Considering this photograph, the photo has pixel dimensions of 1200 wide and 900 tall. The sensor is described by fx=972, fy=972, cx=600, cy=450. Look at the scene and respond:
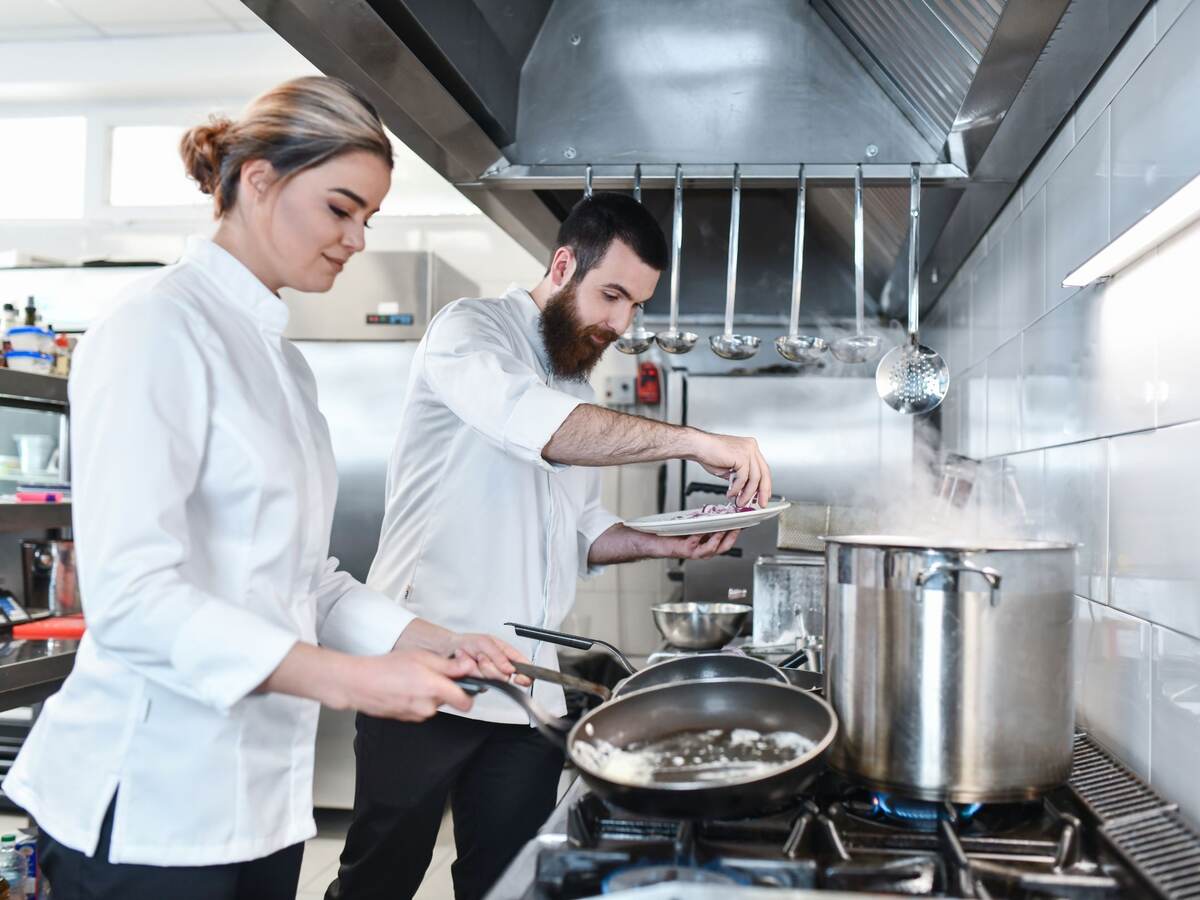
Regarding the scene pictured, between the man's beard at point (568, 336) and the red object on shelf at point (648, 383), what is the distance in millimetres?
2475

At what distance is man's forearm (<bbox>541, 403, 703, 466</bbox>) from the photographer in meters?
1.40

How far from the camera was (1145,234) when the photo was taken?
3.67ft

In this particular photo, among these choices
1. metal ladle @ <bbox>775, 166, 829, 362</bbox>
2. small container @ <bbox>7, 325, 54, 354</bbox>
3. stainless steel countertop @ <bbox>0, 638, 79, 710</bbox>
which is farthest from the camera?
small container @ <bbox>7, 325, 54, 354</bbox>

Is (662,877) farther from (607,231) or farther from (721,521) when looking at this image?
(607,231)

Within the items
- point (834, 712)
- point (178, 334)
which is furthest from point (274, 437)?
point (834, 712)

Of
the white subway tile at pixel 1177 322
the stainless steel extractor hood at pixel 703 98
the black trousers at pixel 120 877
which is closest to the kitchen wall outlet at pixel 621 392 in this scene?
the stainless steel extractor hood at pixel 703 98

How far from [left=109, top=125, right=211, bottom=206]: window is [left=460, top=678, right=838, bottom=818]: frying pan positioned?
14.4 ft

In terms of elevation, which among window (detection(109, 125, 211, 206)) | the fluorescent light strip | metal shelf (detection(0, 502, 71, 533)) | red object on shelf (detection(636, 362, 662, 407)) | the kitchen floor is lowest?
the kitchen floor

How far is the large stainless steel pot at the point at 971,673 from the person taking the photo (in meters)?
0.97

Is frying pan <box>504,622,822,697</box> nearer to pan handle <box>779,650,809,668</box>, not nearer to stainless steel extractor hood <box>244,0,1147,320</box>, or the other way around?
pan handle <box>779,650,809,668</box>

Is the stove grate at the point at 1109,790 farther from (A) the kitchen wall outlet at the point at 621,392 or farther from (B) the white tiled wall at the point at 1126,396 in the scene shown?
(A) the kitchen wall outlet at the point at 621,392

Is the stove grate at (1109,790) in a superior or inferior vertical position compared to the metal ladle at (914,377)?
inferior

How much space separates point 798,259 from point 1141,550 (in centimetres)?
103

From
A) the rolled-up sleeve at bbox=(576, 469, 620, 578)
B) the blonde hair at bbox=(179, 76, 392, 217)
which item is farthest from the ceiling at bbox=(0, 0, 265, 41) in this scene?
the blonde hair at bbox=(179, 76, 392, 217)
